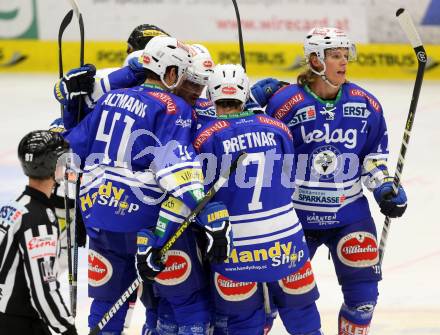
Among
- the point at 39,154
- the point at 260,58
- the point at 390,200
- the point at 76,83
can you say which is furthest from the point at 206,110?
the point at 260,58

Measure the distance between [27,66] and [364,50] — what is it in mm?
3640

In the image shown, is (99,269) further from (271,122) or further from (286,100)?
(286,100)

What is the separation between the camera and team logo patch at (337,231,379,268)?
4953 mm

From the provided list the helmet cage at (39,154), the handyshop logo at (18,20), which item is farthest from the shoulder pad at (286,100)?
the handyshop logo at (18,20)

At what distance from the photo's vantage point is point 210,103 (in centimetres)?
489

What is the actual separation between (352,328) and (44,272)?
2024 millimetres

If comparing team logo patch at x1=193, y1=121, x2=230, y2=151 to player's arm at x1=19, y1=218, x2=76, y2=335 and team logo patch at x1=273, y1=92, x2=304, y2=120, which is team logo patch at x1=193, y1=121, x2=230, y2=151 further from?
player's arm at x1=19, y1=218, x2=76, y2=335

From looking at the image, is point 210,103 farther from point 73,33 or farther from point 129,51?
point 73,33

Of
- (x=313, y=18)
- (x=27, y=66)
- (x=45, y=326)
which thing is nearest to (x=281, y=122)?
(x=45, y=326)

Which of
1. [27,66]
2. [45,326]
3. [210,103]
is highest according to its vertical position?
[210,103]

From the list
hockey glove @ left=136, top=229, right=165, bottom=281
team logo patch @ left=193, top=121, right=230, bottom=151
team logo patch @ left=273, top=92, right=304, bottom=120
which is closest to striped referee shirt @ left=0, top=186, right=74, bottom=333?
hockey glove @ left=136, top=229, right=165, bottom=281

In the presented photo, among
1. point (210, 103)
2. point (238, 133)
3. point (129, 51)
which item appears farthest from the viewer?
point (129, 51)

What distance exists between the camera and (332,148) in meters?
4.93

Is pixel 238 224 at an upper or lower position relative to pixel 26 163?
lower
